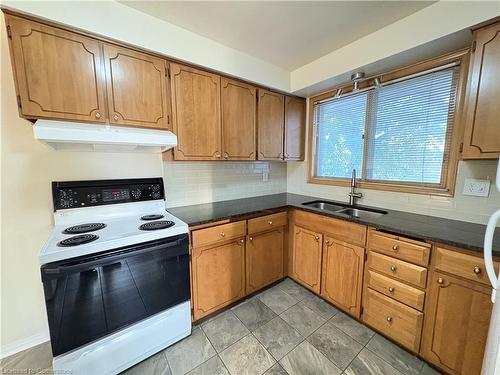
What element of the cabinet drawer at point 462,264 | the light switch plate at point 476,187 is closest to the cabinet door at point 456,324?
the cabinet drawer at point 462,264

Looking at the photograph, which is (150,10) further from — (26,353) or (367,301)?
(367,301)

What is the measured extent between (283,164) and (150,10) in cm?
209

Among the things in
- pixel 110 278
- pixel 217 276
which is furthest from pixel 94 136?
pixel 217 276

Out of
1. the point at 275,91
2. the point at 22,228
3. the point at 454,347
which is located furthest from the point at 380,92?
the point at 22,228

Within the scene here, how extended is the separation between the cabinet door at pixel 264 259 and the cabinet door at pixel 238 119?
0.84 m

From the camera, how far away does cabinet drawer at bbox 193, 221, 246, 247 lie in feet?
5.30

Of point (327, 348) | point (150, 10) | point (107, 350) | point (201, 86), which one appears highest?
point (150, 10)

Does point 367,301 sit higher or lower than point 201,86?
lower

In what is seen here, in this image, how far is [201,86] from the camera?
179 cm

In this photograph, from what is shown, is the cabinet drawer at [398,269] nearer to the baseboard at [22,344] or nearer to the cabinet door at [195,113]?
the cabinet door at [195,113]

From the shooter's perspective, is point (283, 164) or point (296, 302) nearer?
point (296, 302)

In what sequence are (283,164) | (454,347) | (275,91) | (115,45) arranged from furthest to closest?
(283,164) → (275,91) → (115,45) → (454,347)

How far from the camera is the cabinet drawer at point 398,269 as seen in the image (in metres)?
1.35

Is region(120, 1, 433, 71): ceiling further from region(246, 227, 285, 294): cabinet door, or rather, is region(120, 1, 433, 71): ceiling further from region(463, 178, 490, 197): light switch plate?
region(246, 227, 285, 294): cabinet door
